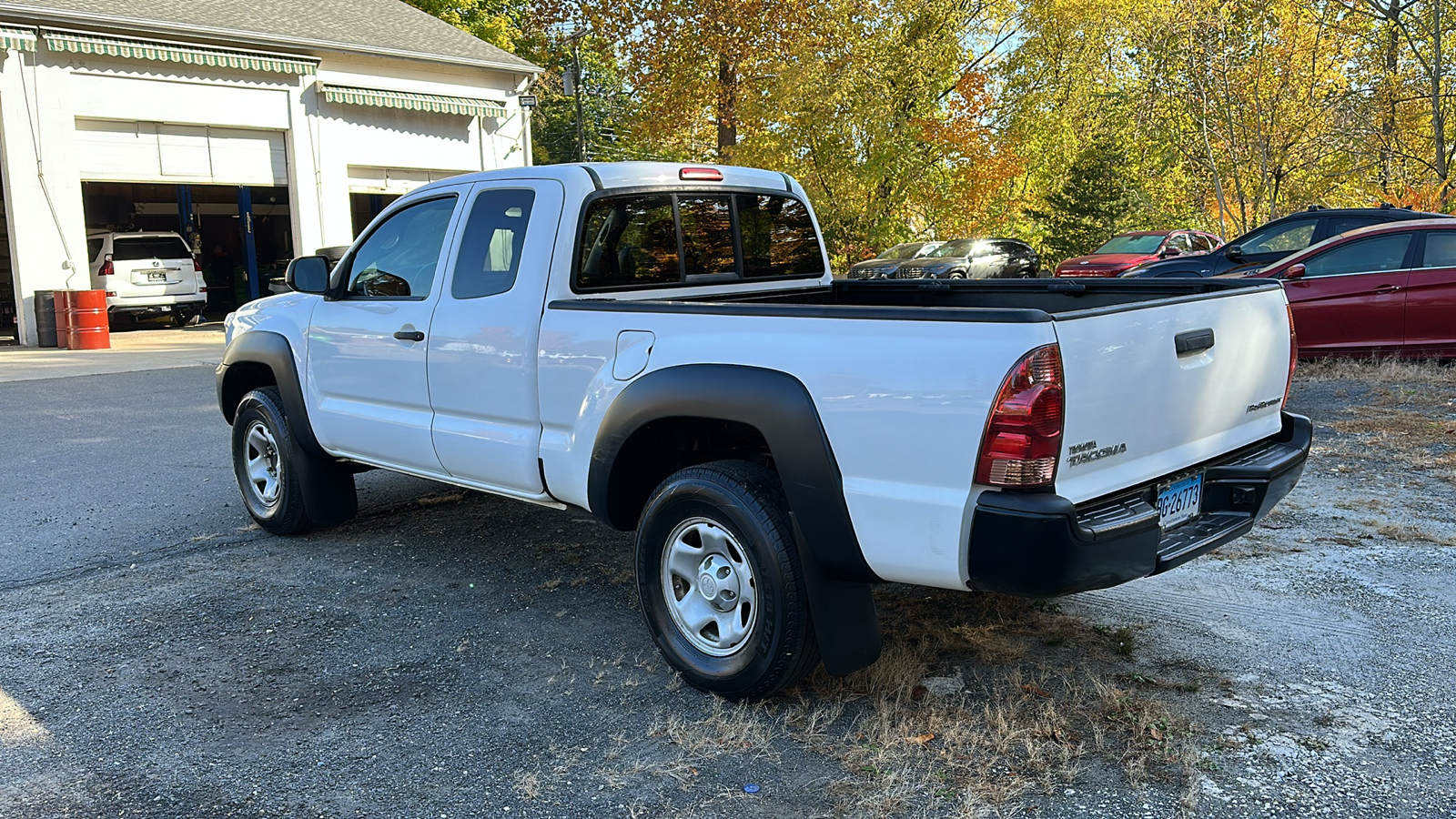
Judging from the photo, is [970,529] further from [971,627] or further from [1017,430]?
[971,627]

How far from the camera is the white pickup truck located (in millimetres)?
3088

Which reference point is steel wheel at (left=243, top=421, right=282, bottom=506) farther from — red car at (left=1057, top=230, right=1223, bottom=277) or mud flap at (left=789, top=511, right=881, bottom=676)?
red car at (left=1057, top=230, right=1223, bottom=277)

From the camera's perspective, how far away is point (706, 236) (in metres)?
4.94

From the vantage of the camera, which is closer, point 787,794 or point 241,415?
point 787,794

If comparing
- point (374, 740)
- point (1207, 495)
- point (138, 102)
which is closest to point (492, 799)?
point (374, 740)

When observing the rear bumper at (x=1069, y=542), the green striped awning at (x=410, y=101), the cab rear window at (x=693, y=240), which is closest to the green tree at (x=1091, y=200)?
the green striped awning at (x=410, y=101)

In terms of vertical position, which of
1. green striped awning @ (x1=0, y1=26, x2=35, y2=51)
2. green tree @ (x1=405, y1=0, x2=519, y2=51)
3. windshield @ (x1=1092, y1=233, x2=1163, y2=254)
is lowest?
windshield @ (x1=1092, y1=233, x2=1163, y2=254)

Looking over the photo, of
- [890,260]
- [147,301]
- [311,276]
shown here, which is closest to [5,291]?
[147,301]

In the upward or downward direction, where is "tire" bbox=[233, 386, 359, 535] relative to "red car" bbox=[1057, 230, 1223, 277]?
downward

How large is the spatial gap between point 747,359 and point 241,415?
3745 millimetres

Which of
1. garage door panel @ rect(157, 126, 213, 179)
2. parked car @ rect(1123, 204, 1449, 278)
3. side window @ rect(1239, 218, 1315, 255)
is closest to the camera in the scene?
parked car @ rect(1123, 204, 1449, 278)

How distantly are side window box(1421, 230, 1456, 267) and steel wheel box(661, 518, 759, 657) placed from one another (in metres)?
9.30

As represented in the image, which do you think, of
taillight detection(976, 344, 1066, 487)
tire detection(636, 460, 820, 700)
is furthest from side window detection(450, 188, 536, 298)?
taillight detection(976, 344, 1066, 487)

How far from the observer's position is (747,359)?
11.6 ft
